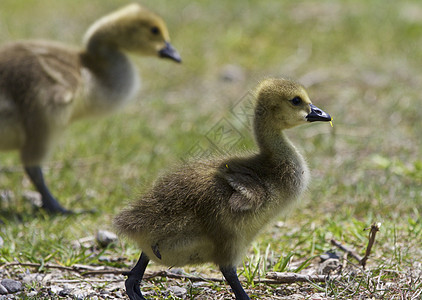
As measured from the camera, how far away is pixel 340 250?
127 inches

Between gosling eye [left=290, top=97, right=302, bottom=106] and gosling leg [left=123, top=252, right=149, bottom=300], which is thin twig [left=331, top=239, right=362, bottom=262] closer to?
gosling eye [left=290, top=97, right=302, bottom=106]

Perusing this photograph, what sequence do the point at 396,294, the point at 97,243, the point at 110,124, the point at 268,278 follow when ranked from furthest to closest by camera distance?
the point at 110,124
the point at 97,243
the point at 268,278
the point at 396,294

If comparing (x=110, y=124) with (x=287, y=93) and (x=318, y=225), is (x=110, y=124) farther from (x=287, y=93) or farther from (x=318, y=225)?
(x=287, y=93)

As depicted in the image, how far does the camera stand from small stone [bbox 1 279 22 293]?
2830 mm

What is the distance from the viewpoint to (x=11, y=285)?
112 inches

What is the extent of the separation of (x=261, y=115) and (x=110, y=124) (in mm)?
3027

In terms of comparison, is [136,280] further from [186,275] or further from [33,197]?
[33,197]

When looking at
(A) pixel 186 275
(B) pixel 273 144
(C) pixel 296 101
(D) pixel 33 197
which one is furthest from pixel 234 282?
(D) pixel 33 197

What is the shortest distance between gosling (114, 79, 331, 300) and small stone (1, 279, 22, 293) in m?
0.54

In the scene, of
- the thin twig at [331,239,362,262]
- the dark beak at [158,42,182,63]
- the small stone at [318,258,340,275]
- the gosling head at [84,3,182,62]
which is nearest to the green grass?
A: the thin twig at [331,239,362,262]

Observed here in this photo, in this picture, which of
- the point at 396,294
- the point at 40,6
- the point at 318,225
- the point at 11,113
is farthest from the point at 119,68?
the point at 40,6

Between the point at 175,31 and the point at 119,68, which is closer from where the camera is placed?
the point at 119,68

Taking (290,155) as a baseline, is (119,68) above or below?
below

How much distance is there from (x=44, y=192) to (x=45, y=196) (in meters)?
0.03
